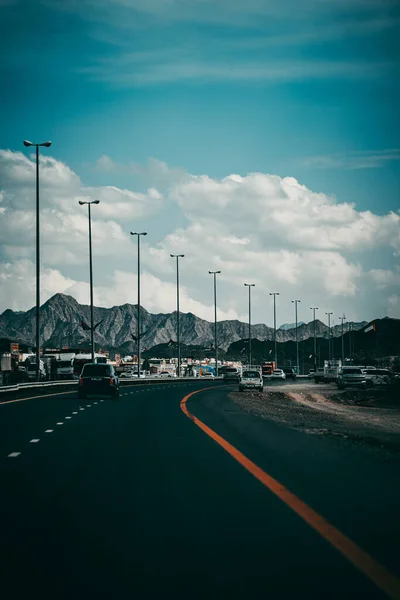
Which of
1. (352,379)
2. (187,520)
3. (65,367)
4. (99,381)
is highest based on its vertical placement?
(65,367)

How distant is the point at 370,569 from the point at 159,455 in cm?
1000

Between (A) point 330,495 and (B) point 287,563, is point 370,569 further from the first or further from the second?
(A) point 330,495

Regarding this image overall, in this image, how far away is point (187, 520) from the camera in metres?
9.74

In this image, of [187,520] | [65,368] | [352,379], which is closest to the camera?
[187,520]

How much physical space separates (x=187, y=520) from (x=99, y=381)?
122 ft

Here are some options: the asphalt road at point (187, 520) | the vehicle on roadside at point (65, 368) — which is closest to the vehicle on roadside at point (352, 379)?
the vehicle on roadside at point (65, 368)

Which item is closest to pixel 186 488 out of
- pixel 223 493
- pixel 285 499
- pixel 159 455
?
pixel 223 493

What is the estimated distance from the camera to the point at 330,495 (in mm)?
11406

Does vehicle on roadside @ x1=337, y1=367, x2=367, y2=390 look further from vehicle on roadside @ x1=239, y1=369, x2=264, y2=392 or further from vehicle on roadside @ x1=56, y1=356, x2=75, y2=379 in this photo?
vehicle on roadside @ x1=56, y1=356, x2=75, y2=379

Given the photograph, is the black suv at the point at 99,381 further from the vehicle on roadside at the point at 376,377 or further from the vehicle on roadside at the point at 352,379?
the vehicle on roadside at the point at 376,377

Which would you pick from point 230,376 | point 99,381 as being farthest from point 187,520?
point 230,376

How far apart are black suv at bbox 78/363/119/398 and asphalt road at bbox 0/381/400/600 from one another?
27125 mm

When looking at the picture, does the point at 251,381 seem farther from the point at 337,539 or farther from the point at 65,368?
the point at 337,539

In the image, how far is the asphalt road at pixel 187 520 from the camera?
6.93 m
